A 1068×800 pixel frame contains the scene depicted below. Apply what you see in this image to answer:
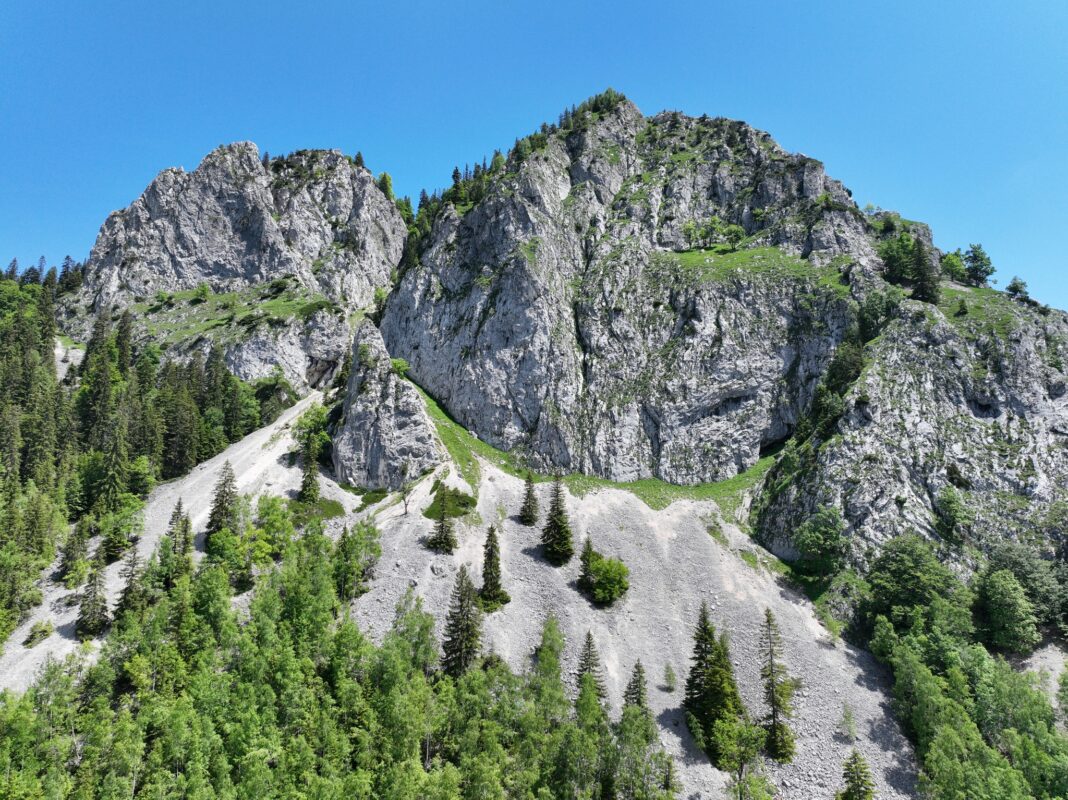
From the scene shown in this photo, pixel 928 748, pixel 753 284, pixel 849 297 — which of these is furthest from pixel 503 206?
pixel 928 748

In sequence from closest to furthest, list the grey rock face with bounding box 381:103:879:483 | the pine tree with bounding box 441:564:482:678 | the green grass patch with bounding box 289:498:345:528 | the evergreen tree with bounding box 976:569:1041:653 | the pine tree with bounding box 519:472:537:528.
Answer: the pine tree with bounding box 441:564:482:678, the evergreen tree with bounding box 976:569:1041:653, the green grass patch with bounding box 289:498:345:528, the pine tree with bounding box 519:472:537:528, the grey rock face with bounding box 381:103:879:483

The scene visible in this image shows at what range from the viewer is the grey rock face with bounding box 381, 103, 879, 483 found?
379 feet

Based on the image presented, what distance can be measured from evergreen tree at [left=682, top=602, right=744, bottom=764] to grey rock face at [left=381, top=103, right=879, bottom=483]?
163 feet

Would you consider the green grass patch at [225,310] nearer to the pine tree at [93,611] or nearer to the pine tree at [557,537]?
the pine tree at [93,611]

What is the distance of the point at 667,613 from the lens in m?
79.3

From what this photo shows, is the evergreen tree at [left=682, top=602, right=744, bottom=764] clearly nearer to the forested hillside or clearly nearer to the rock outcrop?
the forested hillside

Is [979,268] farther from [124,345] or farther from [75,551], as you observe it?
[124,345]

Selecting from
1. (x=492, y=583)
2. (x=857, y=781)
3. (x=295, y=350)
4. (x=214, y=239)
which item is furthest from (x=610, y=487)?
(x=214, y=239)

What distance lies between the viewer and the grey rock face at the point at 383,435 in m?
103

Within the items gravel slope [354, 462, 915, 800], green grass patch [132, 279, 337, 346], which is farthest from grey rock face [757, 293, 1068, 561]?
green grass patch [132, 279, 337, 346]

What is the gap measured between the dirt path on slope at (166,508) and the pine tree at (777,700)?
76885mm

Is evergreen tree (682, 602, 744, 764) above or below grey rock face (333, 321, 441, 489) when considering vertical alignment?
below

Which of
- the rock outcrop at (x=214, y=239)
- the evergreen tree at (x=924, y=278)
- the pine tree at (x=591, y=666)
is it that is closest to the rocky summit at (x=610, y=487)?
the pine tree at (x=591, y=666)

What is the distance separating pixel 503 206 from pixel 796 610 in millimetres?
112516
